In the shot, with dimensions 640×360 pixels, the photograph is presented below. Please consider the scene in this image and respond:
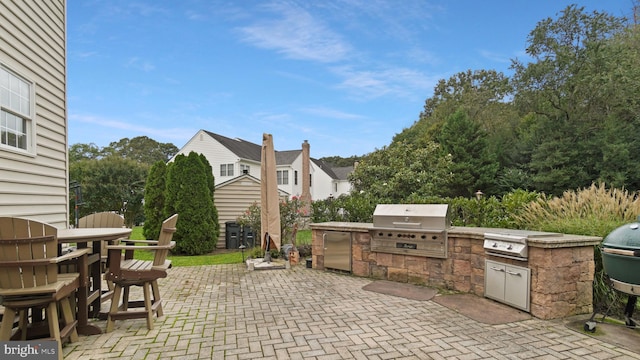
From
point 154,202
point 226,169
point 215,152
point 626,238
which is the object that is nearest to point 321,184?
point 226,169

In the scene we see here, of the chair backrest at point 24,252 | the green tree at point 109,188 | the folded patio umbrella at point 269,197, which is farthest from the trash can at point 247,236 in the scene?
the green tree at point 109,188

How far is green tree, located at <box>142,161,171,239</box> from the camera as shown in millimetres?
9547

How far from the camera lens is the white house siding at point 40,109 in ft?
15.3

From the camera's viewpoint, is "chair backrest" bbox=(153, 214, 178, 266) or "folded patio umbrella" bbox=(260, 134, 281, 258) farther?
"folded patio umbrella" bbox=(260, 134, 281, 258)

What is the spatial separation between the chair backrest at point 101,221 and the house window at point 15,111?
4.83 feet

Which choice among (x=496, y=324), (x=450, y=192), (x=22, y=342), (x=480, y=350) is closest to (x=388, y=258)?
(x=496, y=324)

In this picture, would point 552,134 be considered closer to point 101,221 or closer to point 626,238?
point 626,238

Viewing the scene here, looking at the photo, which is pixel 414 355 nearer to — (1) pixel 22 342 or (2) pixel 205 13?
(1) pixel 22 342

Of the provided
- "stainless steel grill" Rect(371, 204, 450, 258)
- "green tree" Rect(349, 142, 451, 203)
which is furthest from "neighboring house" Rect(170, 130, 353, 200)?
"stainless steel grill" Rect(371, 204, 450, 258)

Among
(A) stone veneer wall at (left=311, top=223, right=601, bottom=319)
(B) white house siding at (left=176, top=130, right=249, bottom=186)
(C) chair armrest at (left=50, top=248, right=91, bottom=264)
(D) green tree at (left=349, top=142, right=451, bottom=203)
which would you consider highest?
(B) white house siding at (left=176, top=130, right=249, bottom=186)

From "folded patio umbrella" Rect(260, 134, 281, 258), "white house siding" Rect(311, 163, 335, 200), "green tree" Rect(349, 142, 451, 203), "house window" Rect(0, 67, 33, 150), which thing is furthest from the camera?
"white house siding" Rect(311, 163, 335, 200)

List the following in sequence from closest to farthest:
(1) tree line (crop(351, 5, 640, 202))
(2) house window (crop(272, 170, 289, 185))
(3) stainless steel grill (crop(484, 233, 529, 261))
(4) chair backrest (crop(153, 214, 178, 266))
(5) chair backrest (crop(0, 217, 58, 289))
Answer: (5) chair backrest (crop(0, 217, 58, 289)), (4) chair backrest (crop(153, 214, 178, 266)), (3) stainless steel grill (crop(484, 233, 529, 261)), (1) tree line (crop(351, 5, 640, 202)), (2) house window (crop(272, 170, 289, 185))

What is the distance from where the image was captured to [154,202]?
9.71m

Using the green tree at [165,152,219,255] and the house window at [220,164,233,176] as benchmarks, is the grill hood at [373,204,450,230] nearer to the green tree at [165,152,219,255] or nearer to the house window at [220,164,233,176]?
the green tree at [165,152,219,255]
